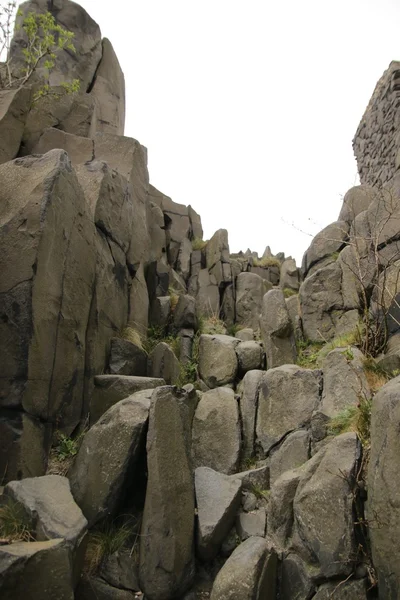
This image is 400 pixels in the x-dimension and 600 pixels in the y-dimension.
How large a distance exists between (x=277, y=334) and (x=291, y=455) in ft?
11.6

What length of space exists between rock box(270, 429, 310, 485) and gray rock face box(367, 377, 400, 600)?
1.86 meters

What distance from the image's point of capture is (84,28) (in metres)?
15.7

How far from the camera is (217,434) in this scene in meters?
8.27

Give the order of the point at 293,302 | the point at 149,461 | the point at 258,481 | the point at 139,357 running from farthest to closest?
1. the point at 293,302
2. the point at 139,357
3. the point at 258,481
4. the point at 149,461

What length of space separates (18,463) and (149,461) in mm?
1758

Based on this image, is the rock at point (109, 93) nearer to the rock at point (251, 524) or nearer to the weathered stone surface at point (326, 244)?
the weathered stone surface at point (326, 244)

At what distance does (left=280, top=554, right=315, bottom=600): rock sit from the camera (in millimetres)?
5461

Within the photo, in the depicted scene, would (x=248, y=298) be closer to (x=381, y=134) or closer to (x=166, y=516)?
(x=381, y=134)

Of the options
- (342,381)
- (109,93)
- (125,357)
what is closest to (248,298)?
(109,93)

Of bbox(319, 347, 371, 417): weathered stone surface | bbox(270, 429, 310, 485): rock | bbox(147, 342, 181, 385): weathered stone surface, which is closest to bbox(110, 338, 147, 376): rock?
bbox(147, 342, 181, 385): weathered stone surface

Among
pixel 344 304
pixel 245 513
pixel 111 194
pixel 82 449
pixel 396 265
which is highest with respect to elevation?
pixel 111 194

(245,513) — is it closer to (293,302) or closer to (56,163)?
(56,163)

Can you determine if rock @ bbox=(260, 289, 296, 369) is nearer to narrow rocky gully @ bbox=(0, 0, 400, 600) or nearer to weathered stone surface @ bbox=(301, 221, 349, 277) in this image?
narrow rocky gully @ bbox=(0, 0, 400, 600)

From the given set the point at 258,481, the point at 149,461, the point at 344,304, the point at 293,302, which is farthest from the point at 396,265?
the point at 149,461
